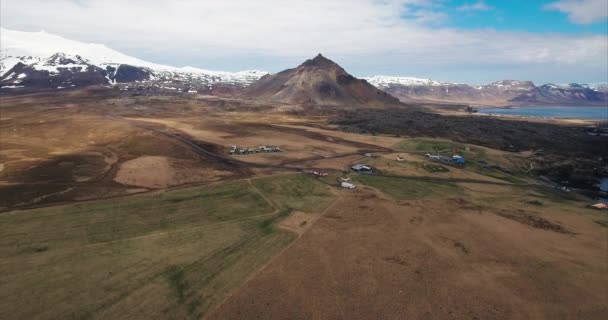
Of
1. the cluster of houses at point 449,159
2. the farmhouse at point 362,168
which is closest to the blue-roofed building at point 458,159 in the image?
the cluster of houses at point 449,159

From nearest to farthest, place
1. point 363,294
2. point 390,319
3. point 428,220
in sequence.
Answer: point 390,319 < point 363,294 < point 428,220

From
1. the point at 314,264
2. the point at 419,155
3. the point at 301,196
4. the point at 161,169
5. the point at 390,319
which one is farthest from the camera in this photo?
the point at 419,155

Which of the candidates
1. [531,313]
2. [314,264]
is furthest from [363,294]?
[531,313]

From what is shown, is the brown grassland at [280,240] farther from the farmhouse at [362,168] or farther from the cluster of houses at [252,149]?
the cluster of houses at [252,149]

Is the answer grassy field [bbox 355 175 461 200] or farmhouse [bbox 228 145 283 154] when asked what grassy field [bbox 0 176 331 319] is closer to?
grassy field [bbox 355 175 461 200]

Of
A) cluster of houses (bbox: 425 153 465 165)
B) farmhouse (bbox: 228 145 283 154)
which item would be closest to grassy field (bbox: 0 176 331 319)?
farmhouse (bbox: 228 145 283 154)

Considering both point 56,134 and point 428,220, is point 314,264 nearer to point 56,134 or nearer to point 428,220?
point 428,220

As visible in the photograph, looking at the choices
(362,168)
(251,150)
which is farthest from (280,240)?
(251,150)
